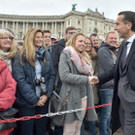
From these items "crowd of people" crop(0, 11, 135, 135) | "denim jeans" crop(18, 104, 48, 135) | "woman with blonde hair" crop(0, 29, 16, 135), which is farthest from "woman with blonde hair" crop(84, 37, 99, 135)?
"woman with blonde hair" crop(0, 29, 16, 135)

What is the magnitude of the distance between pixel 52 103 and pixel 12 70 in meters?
1.06

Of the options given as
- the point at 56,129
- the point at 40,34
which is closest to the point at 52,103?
the point at 56,129

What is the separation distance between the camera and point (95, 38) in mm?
5840

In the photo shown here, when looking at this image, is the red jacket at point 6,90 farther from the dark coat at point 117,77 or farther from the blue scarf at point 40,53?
the dark coat at point 117,77

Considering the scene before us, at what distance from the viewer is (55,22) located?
56.6 m

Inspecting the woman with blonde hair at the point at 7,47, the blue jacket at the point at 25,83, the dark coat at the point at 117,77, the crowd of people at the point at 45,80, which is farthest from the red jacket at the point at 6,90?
the dark coat at the point at 117,77

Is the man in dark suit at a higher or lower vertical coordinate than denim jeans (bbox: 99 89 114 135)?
higher

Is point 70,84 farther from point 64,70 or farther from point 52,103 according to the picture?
point 52,103

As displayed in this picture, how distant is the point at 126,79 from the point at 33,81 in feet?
5.89

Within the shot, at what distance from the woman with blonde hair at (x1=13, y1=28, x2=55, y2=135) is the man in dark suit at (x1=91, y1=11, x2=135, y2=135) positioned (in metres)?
1.44

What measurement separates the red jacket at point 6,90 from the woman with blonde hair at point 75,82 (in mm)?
964

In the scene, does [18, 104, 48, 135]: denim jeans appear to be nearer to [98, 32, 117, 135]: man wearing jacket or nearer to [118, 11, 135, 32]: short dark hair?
[98, 32, 117, 135]: man wearing jacket

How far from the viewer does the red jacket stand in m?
2.72

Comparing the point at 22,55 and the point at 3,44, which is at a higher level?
the point at 3,44
